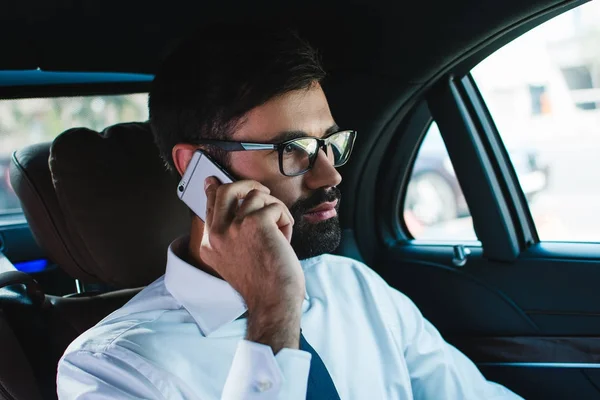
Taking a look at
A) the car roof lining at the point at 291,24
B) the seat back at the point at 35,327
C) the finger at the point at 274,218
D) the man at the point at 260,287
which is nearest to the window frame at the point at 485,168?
the car roof lining at the point at 291,24

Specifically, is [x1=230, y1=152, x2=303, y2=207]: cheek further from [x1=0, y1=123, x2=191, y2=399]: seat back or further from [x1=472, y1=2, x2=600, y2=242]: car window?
[x1=472, y1=2, x2=600, y2=242]: car window

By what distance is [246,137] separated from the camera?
67.6 inches

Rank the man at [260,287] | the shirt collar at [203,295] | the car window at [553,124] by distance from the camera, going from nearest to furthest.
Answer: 1. the man at [260,287]
2. the shirt collar at [203,295]
3. the car window at [553,124]

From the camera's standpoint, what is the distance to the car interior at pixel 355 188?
1955 mm

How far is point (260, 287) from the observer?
1349mm

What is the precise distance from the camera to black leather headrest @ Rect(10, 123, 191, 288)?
77.1 inches

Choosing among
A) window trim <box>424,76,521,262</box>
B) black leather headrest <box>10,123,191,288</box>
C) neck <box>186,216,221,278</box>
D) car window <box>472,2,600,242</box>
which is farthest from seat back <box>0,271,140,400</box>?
car window <box>472,2,600,242</box>

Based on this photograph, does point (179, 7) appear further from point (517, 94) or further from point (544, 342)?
point (544, 342)

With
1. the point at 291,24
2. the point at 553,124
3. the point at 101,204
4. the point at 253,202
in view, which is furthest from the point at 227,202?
the point at 553,124

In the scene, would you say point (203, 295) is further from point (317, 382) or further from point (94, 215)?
point (94, 215)

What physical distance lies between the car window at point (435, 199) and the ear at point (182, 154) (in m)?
1.12

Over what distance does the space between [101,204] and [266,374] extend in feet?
3.17

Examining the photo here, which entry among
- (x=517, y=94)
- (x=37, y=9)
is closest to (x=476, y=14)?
(x=517, y=94)

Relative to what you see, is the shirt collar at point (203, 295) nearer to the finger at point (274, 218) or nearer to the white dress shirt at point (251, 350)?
the white dress shirt at point (251, 350)
